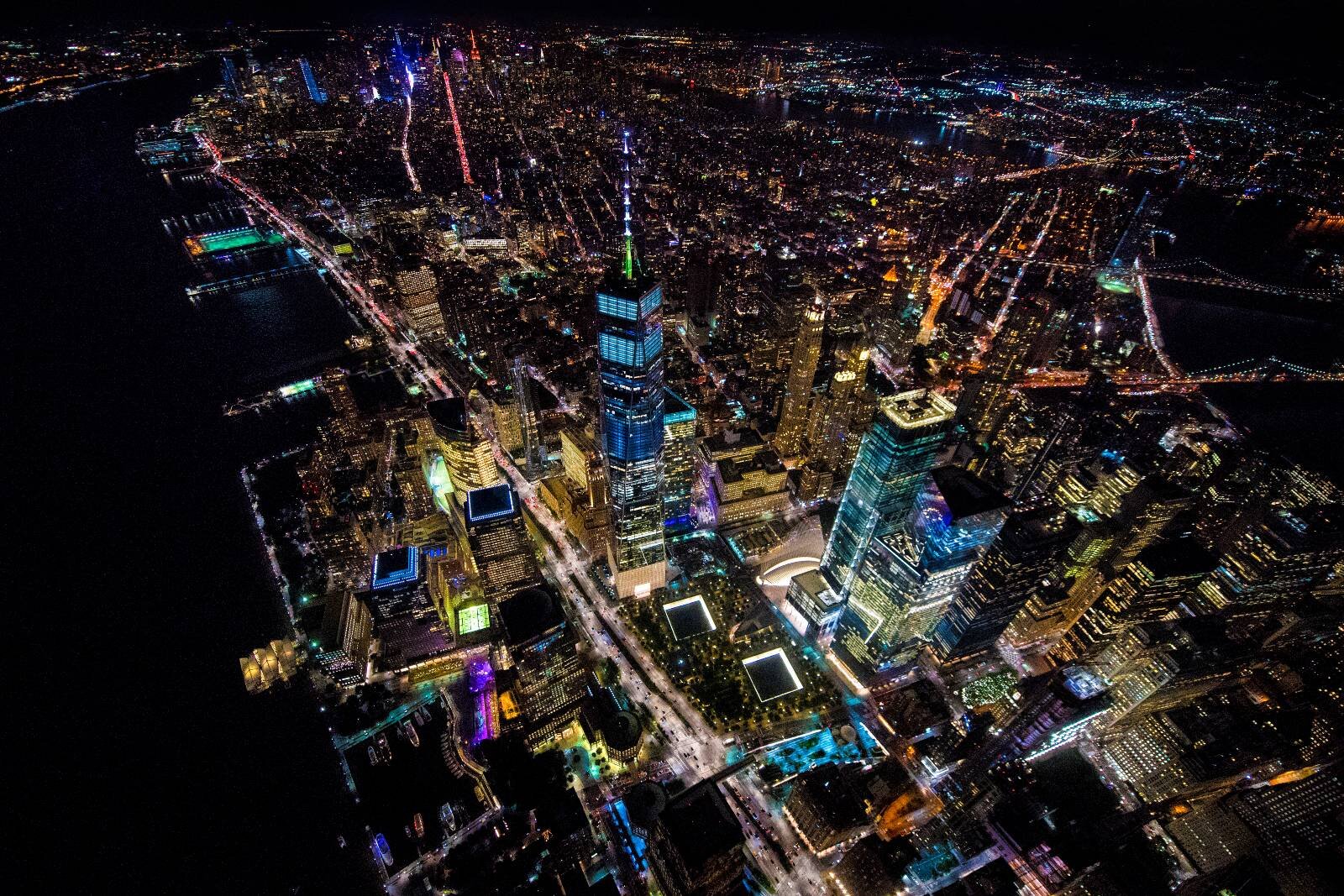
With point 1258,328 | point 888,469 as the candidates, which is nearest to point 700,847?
point 888,469

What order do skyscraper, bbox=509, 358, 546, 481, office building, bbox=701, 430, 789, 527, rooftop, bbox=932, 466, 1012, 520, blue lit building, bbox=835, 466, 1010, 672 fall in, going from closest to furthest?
rooftop, bbox=932, 466, 1012, 520
blue lit building, bbox=835, 466, 1010, 672
office building, bbox=701, 430, 789, 527
skyscraper, bbox=509, 358, 546, 481

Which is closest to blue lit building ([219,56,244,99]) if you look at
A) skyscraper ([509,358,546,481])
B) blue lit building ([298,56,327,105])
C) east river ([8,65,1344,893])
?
blue lit building ([298,56,327,105])


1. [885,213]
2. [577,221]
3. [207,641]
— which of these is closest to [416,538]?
[207,641]

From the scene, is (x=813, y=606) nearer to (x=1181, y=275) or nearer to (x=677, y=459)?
(x=677, y=459)

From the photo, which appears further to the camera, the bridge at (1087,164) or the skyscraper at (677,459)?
the bridge at (1087,164)

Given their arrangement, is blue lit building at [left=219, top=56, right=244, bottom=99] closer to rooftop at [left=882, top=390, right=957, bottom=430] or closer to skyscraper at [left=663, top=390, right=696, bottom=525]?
skyscraper at [left=663, top=390, right=696, bottom=525]

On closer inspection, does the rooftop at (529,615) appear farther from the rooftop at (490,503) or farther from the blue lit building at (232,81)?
the blue lit building at (232,81)

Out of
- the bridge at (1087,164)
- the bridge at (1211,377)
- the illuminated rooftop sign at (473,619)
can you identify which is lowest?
the illuminated rooftop sign at (473,619)

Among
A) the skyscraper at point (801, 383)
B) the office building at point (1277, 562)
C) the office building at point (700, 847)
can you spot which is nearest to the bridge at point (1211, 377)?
the office building at point (1277, 562)
